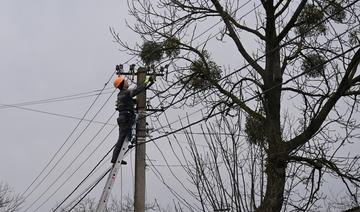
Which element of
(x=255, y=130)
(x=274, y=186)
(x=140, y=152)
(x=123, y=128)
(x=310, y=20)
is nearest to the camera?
(x=274, y=186)

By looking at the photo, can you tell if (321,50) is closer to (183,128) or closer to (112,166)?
(183,128)

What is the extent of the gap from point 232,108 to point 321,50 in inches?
60.4

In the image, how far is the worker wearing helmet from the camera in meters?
11.1

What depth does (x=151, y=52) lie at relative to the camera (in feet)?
34.1

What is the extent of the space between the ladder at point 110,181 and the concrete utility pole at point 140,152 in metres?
0.32

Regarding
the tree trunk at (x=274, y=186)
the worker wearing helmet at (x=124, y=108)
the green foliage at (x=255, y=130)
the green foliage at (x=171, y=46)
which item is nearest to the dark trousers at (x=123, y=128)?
the worker wearing helmet at (x=124, y=108)

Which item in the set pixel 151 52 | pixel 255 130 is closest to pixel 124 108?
pixel 151 52

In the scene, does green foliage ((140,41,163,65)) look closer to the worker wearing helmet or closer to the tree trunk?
the worker wearing helmet

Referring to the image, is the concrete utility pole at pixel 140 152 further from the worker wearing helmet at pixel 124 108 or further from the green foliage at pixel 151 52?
the green foliage at pixel 151 52

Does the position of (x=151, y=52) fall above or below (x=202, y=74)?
above

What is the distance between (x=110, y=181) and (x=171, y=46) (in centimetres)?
253

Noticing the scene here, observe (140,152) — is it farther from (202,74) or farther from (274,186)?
(274,186)

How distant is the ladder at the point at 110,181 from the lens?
10500mm

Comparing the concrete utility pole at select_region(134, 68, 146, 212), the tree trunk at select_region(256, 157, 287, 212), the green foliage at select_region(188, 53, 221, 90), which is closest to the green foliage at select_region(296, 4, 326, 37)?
the green foliage at select_region(188, 53, 221, 90)
